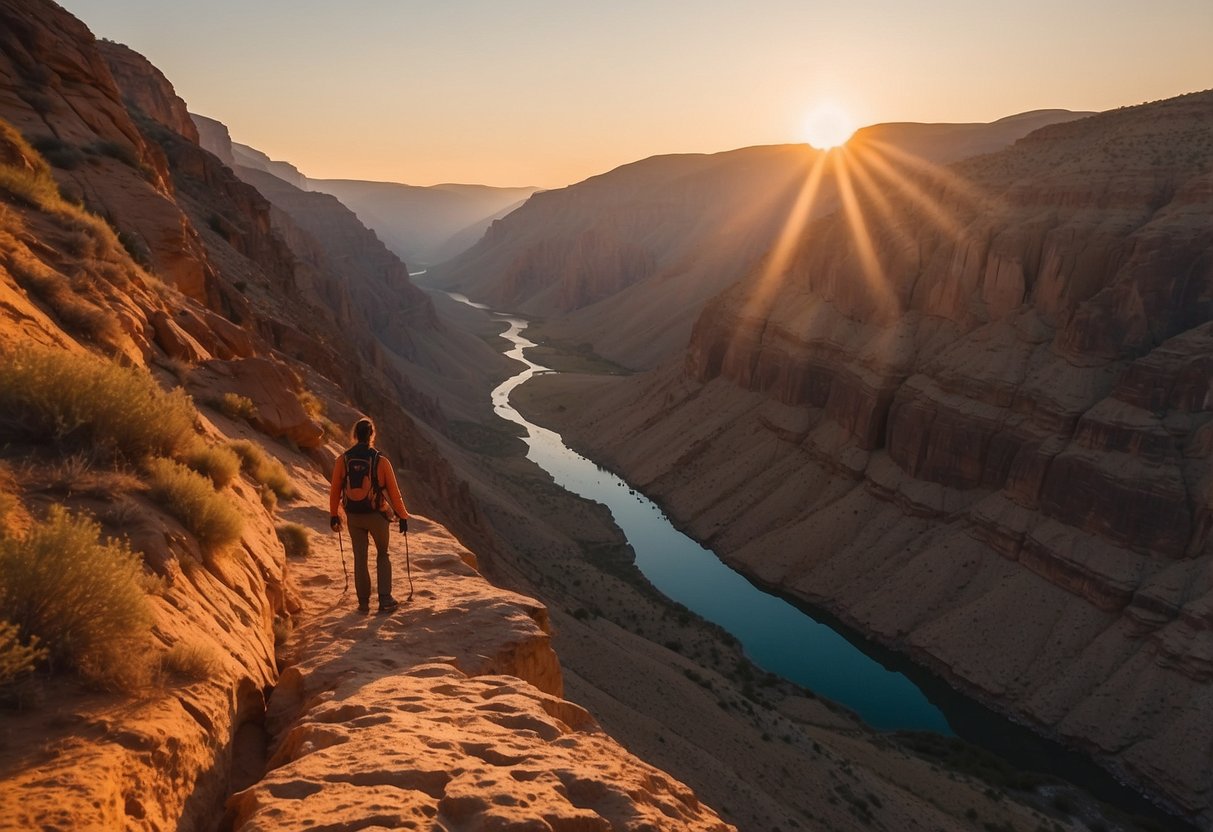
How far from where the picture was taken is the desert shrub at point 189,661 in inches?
198

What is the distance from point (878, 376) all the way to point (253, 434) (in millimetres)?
37687

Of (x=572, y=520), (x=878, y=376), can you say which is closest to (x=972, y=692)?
(x=878, y=376)

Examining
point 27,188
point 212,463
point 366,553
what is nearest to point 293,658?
point 366,553

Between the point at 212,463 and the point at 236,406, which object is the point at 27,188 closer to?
the point at 236,406

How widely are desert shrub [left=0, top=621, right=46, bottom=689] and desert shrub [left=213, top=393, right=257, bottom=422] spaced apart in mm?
7331

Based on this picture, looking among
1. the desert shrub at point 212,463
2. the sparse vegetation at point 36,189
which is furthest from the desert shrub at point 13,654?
the sparse vegetation at point 36,189

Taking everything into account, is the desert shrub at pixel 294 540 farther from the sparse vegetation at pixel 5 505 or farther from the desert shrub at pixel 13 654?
the desert shrub at pixel 13 654

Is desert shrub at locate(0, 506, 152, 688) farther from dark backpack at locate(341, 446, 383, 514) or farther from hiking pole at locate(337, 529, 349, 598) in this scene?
hiking pole at locate(337, 529, 349, 598)

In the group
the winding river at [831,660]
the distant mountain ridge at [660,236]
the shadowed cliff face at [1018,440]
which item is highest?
the distant mountain ridge at [660,236]

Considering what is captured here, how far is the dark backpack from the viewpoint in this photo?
7.80 meters

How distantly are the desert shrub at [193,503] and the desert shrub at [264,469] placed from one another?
2.99 metres

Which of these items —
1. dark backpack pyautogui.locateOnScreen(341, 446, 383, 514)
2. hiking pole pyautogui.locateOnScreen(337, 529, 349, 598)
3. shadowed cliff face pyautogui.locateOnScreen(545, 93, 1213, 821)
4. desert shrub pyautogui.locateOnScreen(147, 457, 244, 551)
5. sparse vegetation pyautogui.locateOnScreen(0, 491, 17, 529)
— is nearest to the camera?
sparse vegetation pyautogui.locateOnScreen(0, 491, 17, 529)

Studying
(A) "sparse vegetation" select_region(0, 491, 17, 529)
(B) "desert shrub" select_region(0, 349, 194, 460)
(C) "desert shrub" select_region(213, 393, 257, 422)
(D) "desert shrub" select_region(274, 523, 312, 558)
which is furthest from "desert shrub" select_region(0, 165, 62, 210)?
(A) "sparse vegetation" select_region(0, 491, 17, 529)

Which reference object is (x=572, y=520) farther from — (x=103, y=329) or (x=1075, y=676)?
(x=103, y=329)
